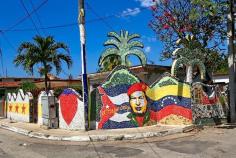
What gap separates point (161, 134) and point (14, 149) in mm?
5545

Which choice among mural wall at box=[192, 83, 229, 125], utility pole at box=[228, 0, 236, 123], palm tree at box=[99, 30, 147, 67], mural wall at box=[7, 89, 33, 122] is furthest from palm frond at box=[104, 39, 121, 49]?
mural wall at box=[7, 89, 33, 122]

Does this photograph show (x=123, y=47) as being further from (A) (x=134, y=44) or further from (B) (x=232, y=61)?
(B) (x=232, y=61)

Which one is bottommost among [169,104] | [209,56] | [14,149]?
[14,149]

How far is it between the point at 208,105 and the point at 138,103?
3.07 metres

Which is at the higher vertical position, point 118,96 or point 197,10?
point 197,10

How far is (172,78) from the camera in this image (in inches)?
685

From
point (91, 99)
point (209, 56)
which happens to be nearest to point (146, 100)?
point (91, 99)

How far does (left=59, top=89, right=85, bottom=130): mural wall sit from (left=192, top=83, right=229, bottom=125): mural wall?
4.94 m

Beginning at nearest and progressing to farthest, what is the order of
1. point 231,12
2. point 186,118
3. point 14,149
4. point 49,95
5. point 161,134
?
point 14,149 → point 161,134 → point 186,118 → point 231,12 → point 49,95

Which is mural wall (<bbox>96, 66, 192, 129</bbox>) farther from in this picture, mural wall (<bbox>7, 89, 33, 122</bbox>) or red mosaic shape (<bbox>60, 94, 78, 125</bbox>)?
mural wall (<bbox>7, 89, 33, 122</bbox>)

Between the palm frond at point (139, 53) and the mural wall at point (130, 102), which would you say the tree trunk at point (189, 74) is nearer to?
the mural wall at point (130, 102)

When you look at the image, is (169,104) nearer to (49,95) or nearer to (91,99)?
(91,99)

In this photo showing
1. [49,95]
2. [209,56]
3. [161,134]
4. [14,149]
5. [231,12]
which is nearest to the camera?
[14,149]

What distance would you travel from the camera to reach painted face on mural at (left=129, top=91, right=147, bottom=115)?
17.5m
